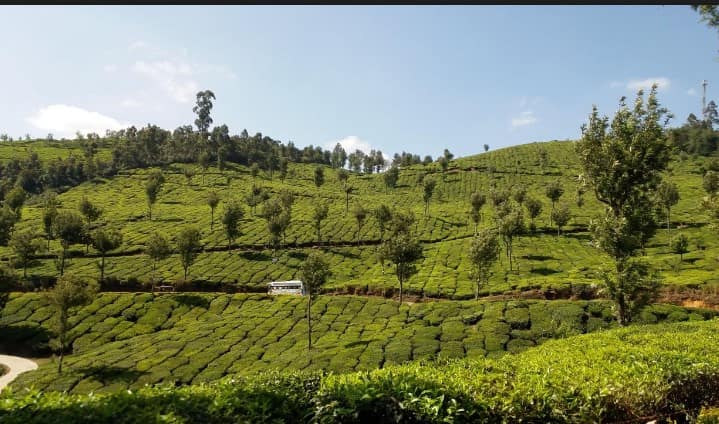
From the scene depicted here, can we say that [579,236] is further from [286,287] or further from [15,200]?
[15,200]

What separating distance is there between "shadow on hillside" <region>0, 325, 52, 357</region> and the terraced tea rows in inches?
5.3

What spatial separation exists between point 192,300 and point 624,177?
160 ft

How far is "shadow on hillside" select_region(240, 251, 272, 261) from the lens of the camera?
69688mm

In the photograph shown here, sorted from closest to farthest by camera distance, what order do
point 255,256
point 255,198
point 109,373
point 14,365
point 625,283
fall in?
point 625,283, point 109,373, point 14,365, point 255,256, point 255,198

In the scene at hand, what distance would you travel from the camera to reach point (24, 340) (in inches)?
1683

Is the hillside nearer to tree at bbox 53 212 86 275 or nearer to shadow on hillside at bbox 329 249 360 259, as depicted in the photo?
shadow on hillside at bbox 329 249 360 259

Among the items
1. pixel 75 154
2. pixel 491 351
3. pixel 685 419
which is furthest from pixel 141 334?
pixel 75 154

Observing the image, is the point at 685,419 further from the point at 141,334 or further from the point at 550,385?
the point at 141,334

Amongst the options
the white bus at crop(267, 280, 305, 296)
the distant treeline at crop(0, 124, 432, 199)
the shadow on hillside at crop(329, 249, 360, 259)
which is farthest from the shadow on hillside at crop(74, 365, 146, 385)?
the distant treeline at crop(0, 124, 432, 199)

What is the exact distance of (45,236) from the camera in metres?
79.1

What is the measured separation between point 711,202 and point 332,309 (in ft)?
115

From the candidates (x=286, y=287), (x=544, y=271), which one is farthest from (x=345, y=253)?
(x=544, y=271)

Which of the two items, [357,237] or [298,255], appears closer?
[298,255]

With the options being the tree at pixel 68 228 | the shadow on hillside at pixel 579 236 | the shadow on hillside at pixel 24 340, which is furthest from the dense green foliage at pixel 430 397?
the shadow on hillside at pixel 579 236
